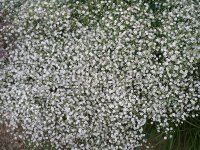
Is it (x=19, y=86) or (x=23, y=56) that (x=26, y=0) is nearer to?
(x=23, y=56)

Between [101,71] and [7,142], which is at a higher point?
[101,71]

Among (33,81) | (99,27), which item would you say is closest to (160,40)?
(99,27)

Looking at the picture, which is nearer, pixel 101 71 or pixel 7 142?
pixel 101 71

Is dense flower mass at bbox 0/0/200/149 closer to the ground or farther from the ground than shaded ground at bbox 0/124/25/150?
farther from the ground

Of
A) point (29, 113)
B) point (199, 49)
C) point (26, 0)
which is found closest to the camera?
point (199, 49)

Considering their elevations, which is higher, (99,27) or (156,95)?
(99,27)

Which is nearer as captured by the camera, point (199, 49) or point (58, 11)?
point (199, 49)

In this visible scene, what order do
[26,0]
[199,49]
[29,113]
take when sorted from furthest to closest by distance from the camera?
[26,0] → [29,113] → [199,49]

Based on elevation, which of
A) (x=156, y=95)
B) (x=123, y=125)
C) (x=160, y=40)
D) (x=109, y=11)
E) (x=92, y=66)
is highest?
(x=109, y=11)
